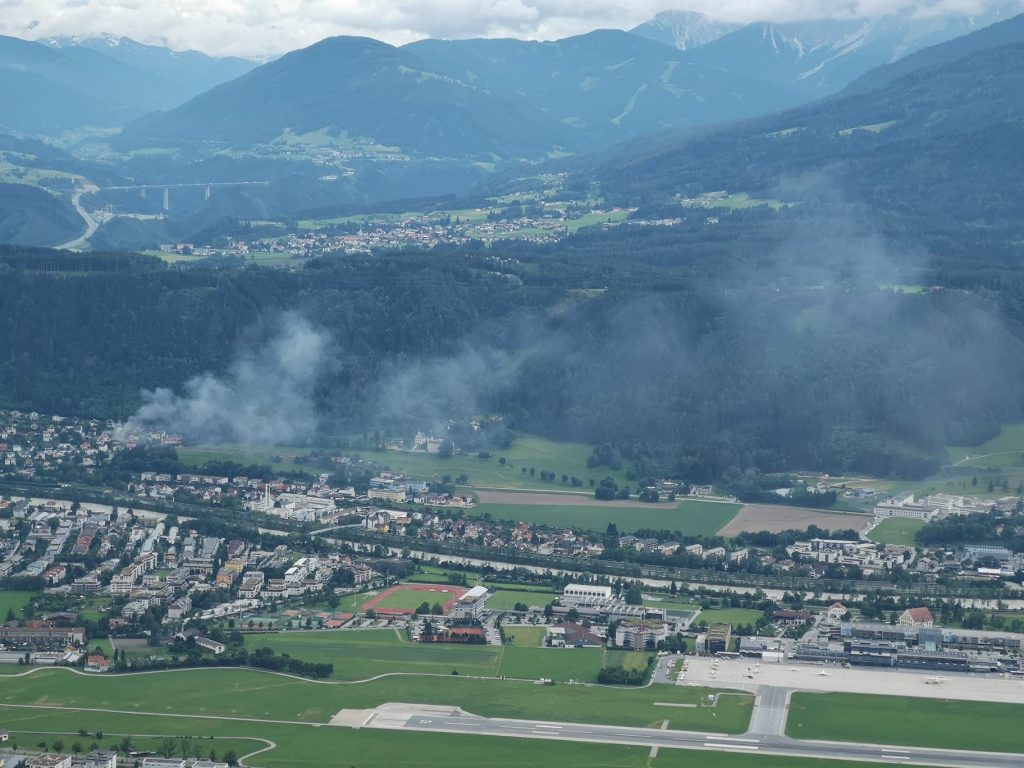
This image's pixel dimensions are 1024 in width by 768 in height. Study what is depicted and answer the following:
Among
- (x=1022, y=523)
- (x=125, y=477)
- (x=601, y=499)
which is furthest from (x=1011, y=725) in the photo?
(x=125, y=477)

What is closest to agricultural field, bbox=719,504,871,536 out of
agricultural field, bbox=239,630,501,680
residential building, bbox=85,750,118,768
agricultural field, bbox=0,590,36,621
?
agricultural field, bbox=239,630,501,680

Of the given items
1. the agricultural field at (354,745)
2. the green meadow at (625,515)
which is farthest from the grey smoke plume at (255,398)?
the agricultural field at (354,745)

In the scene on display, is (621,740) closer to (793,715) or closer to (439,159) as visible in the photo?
(793,715)

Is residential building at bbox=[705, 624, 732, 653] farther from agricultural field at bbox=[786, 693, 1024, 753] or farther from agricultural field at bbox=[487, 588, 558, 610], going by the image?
agricultural field at bbox=[487, 588, 558, 610]

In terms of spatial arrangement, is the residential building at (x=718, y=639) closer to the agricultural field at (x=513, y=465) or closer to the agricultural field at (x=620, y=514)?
the agricultural field at (x=620, y=514)

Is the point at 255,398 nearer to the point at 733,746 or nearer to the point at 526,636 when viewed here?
the point at 526,636

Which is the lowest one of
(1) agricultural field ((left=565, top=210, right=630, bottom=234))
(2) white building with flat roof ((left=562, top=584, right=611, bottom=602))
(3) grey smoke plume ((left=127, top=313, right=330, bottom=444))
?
(2) white building with flat roof ((left=562, top=584, right=611, bottom=602))

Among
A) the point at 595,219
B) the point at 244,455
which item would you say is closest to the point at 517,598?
the point at 244,455
